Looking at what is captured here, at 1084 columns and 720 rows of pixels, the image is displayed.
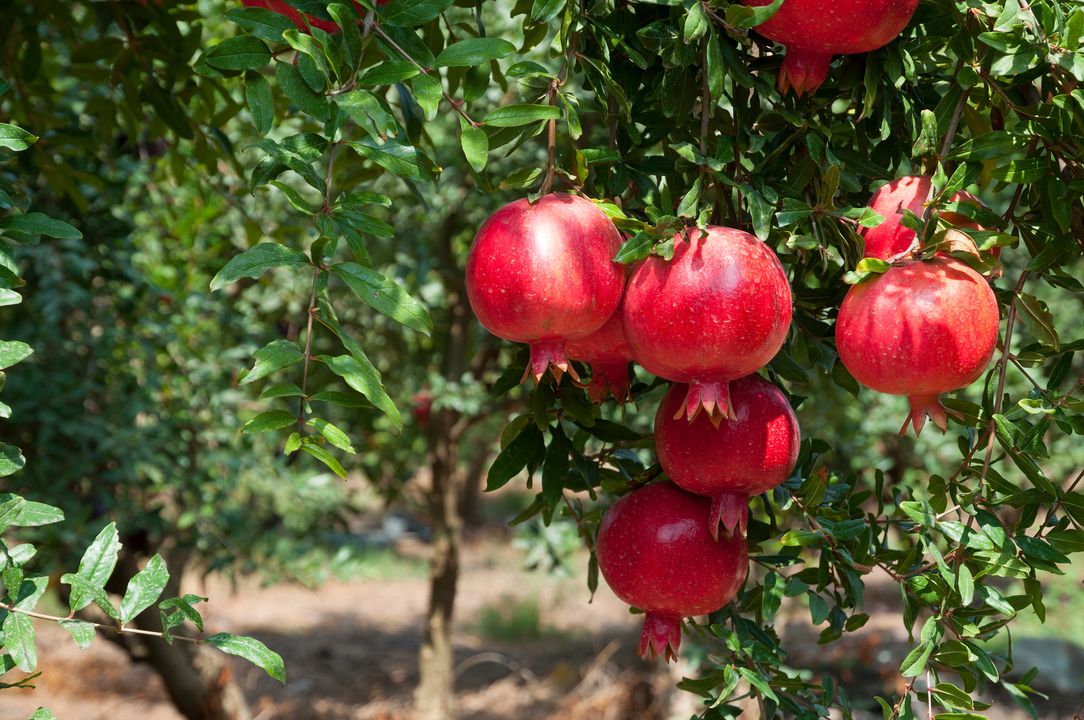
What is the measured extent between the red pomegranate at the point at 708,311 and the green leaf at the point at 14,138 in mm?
471

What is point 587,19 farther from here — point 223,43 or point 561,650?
point 561,650

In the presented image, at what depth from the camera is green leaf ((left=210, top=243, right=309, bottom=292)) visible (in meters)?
0.72

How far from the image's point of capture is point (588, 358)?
0.86m

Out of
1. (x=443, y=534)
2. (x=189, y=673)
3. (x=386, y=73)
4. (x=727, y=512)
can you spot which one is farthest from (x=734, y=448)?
(x=443, y=534)

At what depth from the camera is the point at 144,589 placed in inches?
30.9

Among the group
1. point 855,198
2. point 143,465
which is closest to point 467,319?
point 143,465

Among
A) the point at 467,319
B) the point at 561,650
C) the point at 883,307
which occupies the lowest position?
the point at 561,650

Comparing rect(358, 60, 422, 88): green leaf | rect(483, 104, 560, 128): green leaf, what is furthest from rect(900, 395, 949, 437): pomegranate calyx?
rect(358, 60, 422, 88): green leaf

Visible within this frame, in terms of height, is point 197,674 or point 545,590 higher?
point 197,674

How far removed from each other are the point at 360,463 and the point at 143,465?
1.12m

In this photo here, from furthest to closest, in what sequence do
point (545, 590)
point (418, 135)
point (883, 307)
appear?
1. point (545, 590)
2. point (418, 135)
3. point (883, 307)

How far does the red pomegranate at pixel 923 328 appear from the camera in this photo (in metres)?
0.72

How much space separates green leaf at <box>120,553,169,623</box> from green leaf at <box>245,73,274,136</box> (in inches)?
13.9

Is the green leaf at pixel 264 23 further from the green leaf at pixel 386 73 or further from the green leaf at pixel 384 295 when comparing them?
the green leaf at pixel 384 295
